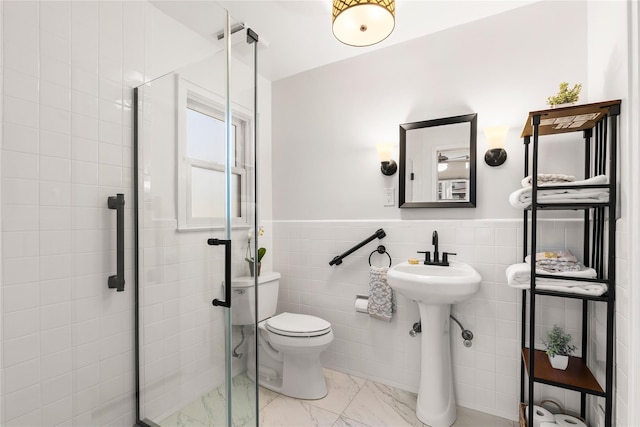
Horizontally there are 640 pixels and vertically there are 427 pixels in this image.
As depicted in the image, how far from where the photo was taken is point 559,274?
1.41 metres

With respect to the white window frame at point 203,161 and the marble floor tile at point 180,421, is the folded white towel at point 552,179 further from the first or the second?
the marble floor tile at point 180,421

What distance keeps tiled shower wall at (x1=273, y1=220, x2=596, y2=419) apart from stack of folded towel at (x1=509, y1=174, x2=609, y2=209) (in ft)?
1.25

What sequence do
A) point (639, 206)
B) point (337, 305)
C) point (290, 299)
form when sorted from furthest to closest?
point (290, 299), point (337, 305), point (639, 206)

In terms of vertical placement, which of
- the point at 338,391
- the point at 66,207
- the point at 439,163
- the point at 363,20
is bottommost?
the point at 338,391

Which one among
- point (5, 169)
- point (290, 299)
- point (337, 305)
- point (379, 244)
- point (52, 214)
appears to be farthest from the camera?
point (290, 299)

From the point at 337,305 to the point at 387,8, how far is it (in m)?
1.90

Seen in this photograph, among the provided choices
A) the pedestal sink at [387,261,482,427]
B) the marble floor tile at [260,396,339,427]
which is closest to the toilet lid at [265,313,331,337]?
the marble floor tile at [260,396,339,427]

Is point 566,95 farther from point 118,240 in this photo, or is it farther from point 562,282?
point 118,240

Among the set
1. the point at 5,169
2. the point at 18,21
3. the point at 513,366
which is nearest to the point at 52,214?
the point at 5,169

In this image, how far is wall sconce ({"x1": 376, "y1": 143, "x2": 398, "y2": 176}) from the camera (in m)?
2.18

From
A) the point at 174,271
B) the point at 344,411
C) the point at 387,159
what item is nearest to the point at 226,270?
the point at 174,271

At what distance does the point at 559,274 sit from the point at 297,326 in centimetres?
145

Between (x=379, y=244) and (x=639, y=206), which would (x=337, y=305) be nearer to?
(x=379, y=244)

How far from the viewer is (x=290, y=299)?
2.60m
